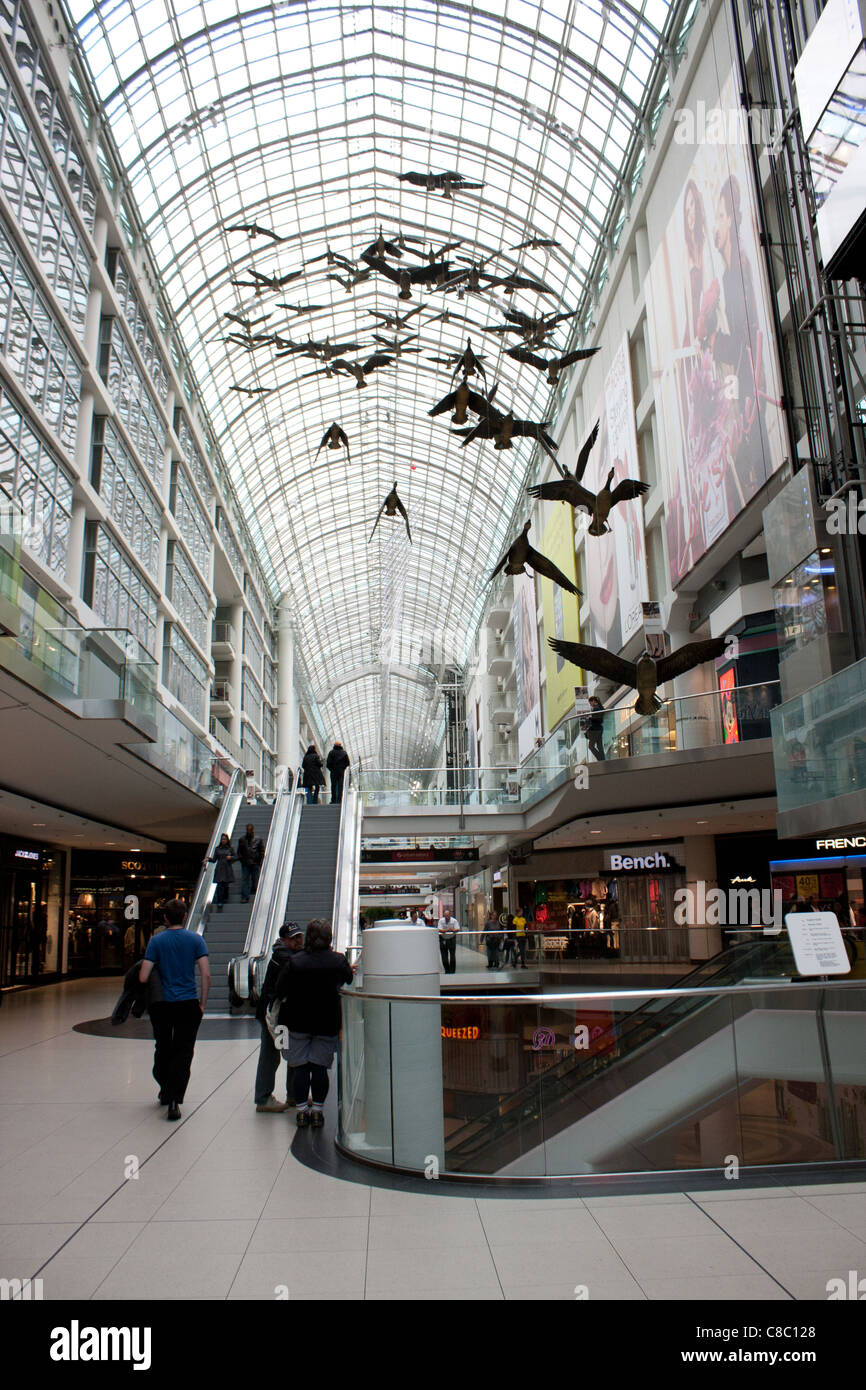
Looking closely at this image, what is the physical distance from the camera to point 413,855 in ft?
→ 117

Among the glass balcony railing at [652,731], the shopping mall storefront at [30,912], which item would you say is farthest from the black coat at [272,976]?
the shopping mall storefront at [30,912]

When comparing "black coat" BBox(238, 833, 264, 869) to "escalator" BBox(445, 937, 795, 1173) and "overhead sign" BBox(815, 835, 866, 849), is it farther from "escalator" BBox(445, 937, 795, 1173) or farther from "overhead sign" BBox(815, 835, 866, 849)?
"escalator" BBox(445, 937, 795, 1173)

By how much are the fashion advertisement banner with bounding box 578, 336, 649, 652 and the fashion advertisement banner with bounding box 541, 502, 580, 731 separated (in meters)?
1.69

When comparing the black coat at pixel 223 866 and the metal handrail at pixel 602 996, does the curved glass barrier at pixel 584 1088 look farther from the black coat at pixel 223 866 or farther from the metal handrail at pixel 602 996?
the black coat at pixel 223 866

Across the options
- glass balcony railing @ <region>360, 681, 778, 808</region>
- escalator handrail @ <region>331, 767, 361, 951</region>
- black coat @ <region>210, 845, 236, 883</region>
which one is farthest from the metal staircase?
glass balcony railing @ <region>360, 681, 778, 808</region>

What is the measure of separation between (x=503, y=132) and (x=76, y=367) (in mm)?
19257

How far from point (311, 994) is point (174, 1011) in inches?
48.0

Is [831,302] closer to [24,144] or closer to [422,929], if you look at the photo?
[422,929]

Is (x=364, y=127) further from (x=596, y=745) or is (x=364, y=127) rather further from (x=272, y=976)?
(x=272, y=976)

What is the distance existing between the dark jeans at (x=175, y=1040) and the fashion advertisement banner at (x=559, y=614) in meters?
25.7

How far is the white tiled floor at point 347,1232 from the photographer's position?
4000 mm

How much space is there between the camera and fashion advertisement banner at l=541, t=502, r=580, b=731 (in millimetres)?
34750

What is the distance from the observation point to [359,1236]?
470cm

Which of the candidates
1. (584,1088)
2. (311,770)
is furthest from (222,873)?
(584,1088)
